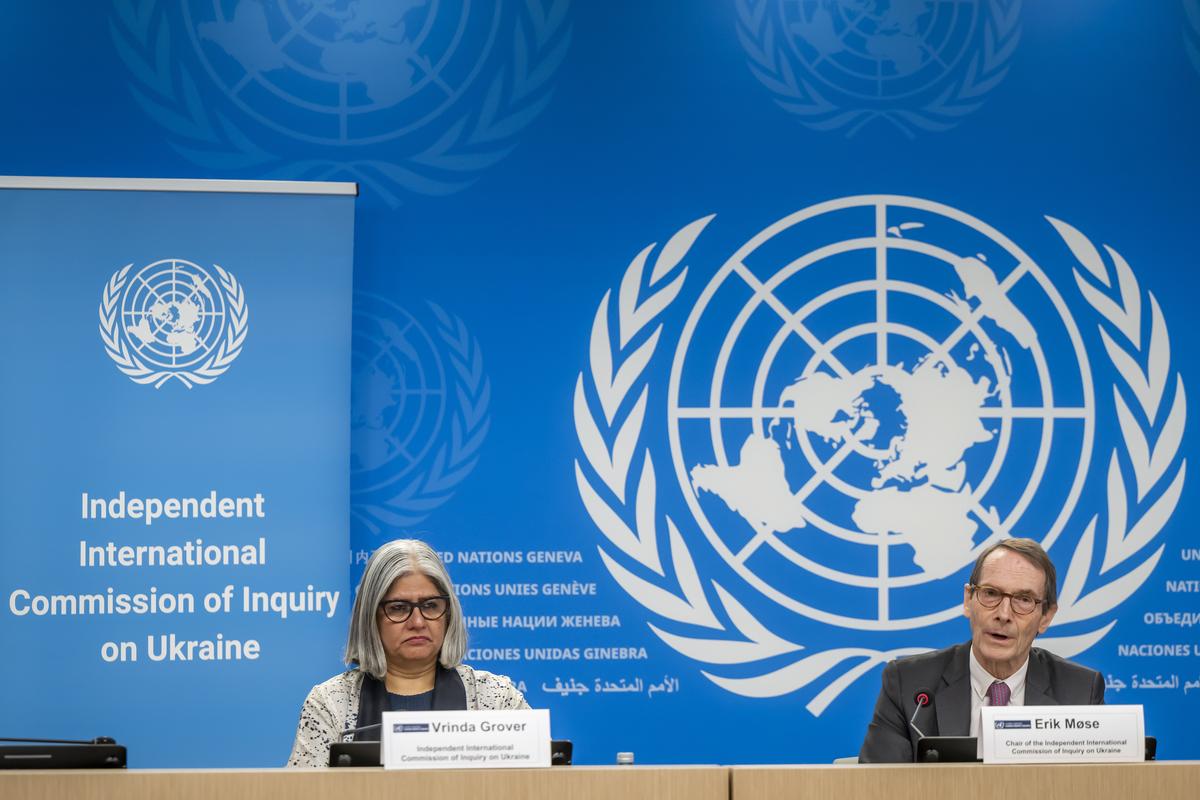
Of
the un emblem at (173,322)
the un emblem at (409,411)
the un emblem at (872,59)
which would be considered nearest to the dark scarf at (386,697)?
the un emblem at (409,411)

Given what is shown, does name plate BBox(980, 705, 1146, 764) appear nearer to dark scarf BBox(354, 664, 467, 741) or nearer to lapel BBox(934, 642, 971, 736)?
lapel BBox(934, 642, 971, 736)

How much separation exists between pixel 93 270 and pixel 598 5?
1.94 m

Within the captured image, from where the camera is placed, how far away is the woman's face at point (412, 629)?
3174mm

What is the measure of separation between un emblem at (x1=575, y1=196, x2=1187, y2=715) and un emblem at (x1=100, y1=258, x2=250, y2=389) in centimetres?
121

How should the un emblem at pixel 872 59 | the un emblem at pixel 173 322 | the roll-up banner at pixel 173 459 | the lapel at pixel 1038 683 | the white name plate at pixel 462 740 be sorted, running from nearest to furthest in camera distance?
the white name plate at pixel 462 740 → the lapel at pixel 1038 683 → the roll-up banner at pixel 173 459 → the un emblem at pixel 173 322 → the un emblem at pixel 872 59

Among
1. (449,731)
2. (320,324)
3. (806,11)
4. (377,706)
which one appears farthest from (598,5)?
(449,731)

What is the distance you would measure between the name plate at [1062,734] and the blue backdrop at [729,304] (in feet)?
7.22

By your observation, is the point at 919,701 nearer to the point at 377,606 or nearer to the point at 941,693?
the point at 941,693

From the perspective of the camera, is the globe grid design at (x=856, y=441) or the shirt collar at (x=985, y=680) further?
the globe grid design at (x=856, y=441)

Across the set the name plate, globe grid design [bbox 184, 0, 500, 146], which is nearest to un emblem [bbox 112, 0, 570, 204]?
globe grid design [bbox 184, 0, 500, 146]

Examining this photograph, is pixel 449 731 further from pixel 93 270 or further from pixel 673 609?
pixel 93 270

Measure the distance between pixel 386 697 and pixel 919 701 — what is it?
1.27 metres

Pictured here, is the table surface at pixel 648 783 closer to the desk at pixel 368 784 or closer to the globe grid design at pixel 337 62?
the desk at pixel 368 784

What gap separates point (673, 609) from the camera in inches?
179
